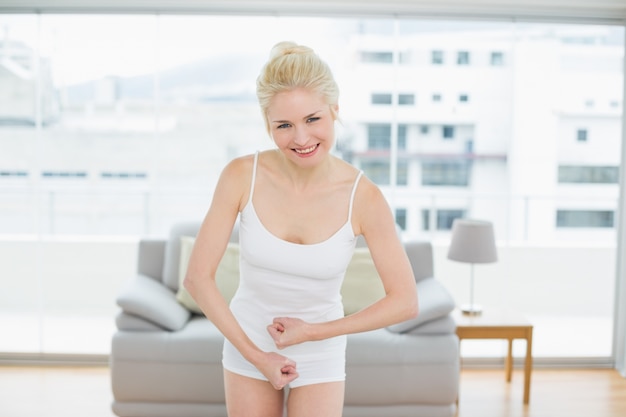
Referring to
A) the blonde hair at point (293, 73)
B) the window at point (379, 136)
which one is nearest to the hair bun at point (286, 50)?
the blonde hair at point (293, 73)

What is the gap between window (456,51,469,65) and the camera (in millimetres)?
4805

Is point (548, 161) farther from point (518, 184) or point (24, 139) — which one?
point (24, 139)

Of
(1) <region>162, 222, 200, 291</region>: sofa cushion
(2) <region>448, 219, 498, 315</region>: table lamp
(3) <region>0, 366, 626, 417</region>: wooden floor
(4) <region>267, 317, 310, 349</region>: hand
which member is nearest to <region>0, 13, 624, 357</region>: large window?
(3) <region>0, 366, 626, 417</region>: wooden floor

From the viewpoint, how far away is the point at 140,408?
3.58 m

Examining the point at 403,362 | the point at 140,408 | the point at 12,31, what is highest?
the point at 12,31

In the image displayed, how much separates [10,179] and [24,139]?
1.17 ft

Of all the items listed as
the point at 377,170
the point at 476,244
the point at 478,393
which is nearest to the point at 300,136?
the point at 476,244

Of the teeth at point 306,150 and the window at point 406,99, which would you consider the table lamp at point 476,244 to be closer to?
the window at point 406,99

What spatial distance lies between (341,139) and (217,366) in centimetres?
229

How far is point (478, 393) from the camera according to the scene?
4.13m

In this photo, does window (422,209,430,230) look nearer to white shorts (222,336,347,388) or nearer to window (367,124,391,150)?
window (367,124,391,150)

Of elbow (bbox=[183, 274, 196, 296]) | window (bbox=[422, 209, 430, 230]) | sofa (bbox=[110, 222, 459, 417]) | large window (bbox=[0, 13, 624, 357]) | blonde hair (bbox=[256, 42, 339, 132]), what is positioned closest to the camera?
blonde hair (bbox=[256, 42, 339, 132])

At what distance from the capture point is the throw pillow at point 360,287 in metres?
3.90

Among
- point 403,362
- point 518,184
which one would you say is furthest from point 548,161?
point 403,362
